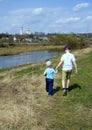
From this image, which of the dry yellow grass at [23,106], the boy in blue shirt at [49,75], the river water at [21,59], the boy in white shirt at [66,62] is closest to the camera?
the dry yellow grass at [23,106]

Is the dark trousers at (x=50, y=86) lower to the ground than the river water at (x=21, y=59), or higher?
higher

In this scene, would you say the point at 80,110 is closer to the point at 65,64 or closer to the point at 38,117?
the point at 38,117

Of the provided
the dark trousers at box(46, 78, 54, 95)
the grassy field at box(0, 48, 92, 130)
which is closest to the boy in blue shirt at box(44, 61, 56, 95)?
the dark trousers at box(46, 78, 54, 95)

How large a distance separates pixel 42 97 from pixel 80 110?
2.11 m

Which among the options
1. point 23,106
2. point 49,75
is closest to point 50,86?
point 49,75

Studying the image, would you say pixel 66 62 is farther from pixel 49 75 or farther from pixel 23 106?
pixel 23 106

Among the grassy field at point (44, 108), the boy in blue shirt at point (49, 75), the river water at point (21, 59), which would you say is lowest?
the river water at point (21, 59)

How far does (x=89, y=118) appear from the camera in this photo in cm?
865

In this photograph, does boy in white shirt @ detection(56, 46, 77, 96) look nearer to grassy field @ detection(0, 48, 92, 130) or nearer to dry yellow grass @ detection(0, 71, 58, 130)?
grassy field @ detection(0, 48, 92, 130)

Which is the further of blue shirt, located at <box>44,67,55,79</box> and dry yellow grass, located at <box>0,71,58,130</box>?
blue shirt, located at <box>44,67,55,79</box>

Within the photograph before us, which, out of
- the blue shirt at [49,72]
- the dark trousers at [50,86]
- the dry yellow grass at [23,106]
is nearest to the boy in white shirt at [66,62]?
the blue shirt at [49,72]

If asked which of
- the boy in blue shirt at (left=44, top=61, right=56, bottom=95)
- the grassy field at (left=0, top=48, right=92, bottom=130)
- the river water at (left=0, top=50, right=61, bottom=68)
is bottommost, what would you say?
the river water at (left=0, top=50, right=61, bottom=68)

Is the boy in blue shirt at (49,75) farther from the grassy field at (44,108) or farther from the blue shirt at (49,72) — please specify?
the grassy field at (44,108)

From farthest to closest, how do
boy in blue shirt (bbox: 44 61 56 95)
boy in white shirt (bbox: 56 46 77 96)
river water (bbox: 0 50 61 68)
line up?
river water (bbox: 0 50 61 68) < boy in blue shirt (bbox: 44 61 56 95) < boy in white shirt (bbox: 56 46 77 96)
